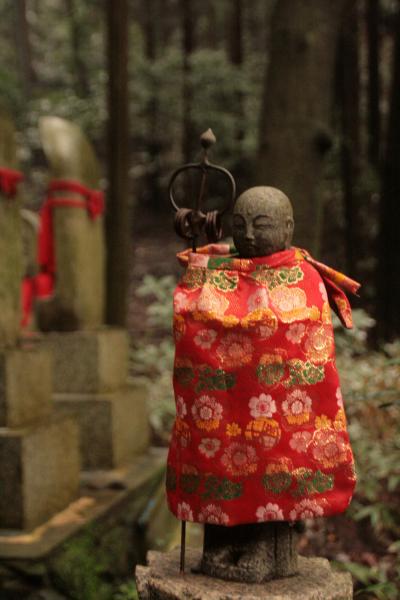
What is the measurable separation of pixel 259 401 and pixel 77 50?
1370cm

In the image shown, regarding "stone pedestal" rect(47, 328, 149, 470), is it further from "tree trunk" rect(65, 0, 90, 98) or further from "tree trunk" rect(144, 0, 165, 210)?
"tree trunk" rect(65, 0, 90, 98)

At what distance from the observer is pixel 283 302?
9.08ft

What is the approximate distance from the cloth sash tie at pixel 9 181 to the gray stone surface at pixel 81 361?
1.63m

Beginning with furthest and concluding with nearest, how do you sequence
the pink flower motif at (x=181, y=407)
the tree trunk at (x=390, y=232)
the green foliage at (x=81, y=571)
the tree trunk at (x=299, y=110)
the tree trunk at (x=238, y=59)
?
the tree trunk at (x=238, y=59), the tree trunk at (x=390, y=232), the tree trunk at (x=299, y=110), the green foliage at (x=81, y=571), the pink flower motif at (x=181, y=407)

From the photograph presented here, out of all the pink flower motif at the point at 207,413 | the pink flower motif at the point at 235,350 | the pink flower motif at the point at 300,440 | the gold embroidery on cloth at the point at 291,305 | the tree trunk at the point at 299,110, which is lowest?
the pink flower motif at the point at 300,440

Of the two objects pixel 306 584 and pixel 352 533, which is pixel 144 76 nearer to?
pixel 352 533

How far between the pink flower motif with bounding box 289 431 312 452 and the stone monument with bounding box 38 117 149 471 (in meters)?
3.45

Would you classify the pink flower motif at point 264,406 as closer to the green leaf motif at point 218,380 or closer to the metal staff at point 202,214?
the green leaf motif at point 218,380

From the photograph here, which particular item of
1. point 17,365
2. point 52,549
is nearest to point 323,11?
point 17,365

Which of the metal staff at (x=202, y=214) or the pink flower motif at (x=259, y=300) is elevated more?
the metal staff at (x=202, y=214)

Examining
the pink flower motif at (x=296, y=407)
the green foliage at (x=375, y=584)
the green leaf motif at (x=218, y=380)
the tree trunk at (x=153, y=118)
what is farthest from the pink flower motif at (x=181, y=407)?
the tree trunk at (x=153, y=118)

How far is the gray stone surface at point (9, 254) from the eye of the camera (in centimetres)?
463

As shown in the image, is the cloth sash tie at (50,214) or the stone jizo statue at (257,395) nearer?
the stone jizo statue at (257,395)

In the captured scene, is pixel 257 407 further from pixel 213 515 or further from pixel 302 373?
pixel 213 515
